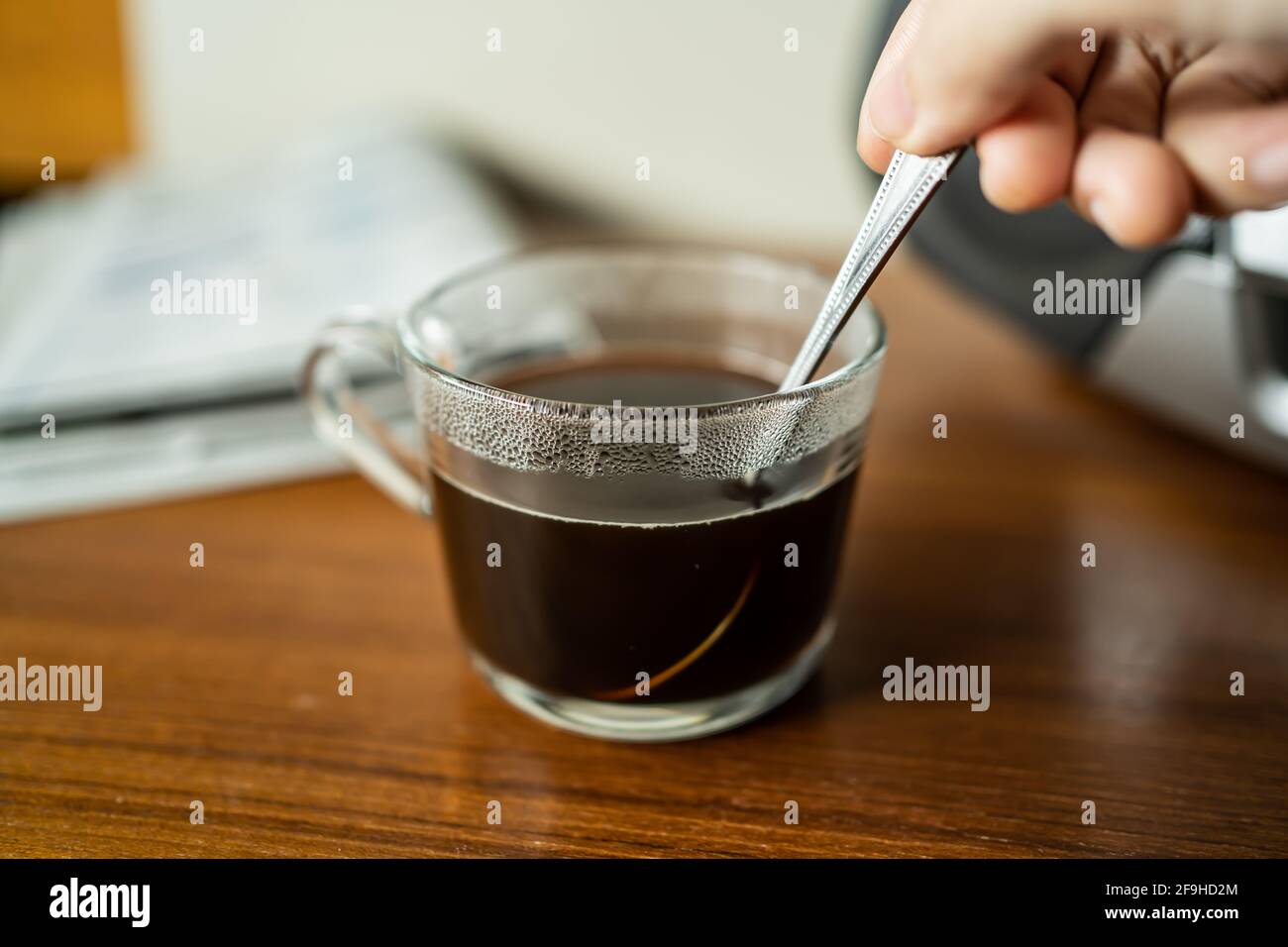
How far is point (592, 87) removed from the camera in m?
0.97

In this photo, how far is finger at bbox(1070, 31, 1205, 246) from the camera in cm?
33

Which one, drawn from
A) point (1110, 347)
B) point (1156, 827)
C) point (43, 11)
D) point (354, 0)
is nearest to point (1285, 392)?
point (1110, 347)

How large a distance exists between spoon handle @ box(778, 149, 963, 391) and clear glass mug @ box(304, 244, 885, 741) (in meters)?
0.02
